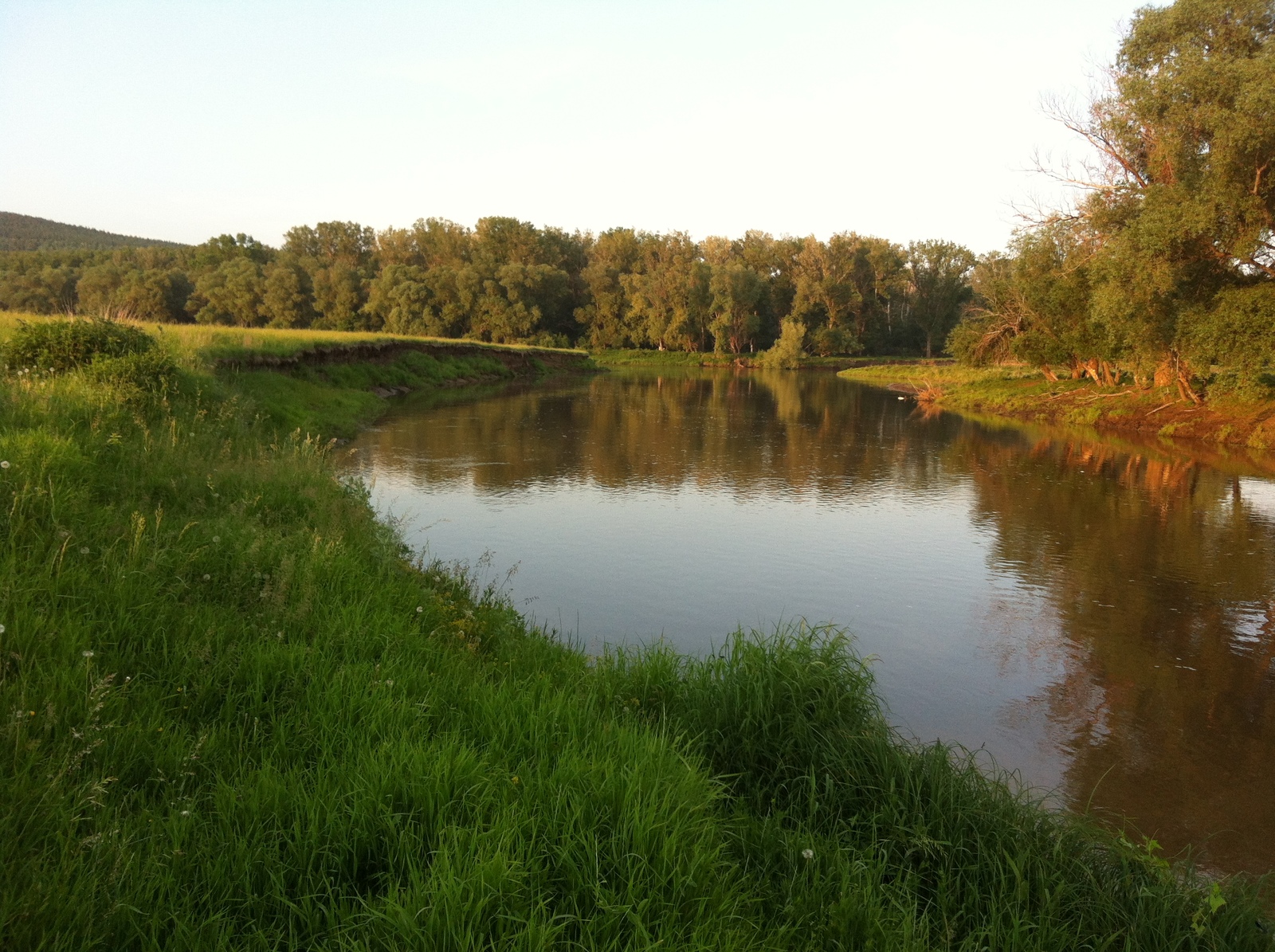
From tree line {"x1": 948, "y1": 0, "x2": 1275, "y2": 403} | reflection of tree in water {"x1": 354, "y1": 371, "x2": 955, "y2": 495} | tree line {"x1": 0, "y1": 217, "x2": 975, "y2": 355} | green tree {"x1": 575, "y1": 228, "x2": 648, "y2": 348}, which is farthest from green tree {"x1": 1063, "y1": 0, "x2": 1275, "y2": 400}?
green tree {"x1": 575, "y1": 228, "x2": 648, "y2": 348}

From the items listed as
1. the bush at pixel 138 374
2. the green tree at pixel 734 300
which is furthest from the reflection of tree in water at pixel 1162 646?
the green tree at pixel 734 300

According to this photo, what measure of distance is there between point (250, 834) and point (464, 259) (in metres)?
108

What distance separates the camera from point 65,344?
1150 centimetres

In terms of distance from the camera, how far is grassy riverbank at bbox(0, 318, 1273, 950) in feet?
9.80

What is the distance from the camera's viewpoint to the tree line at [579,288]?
7981 centimetres

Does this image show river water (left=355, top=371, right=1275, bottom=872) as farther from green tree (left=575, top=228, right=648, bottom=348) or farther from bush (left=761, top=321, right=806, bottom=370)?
green tree (left=575, top=228, right=648, bottom=348)

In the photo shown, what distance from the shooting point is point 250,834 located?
330 centimetres

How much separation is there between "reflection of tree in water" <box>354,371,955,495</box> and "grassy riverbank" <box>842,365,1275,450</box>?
4851 mm

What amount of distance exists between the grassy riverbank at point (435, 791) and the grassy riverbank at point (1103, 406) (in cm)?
2569

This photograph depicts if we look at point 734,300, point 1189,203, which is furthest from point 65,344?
point 734,300

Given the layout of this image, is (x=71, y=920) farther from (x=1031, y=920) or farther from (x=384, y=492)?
(x=384, y=492)

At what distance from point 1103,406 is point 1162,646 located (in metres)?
26.8

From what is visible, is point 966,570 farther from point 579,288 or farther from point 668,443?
point 579,288

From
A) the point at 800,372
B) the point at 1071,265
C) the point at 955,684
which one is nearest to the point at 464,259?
the point at 800,372
